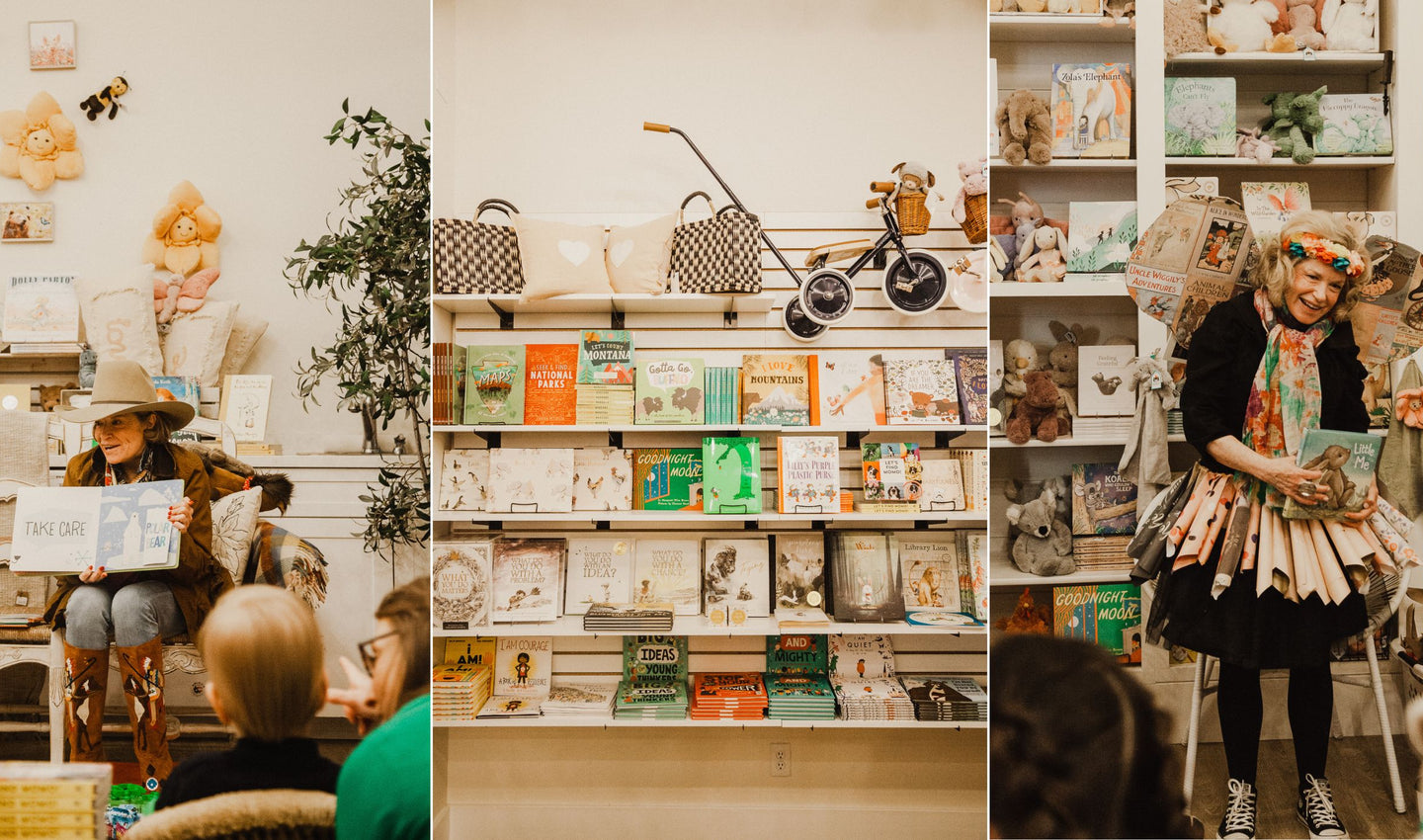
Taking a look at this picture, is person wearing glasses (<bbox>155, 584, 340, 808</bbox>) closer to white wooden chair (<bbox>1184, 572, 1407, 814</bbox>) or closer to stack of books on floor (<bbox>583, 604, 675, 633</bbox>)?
white wooden chair (<bbox>1184, 572, 1407, 814</bbox>)

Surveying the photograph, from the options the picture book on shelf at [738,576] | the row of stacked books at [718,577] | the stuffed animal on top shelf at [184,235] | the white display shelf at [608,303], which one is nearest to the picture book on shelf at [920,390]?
the row of stacked books at [718,577]

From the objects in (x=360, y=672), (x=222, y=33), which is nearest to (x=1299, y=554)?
(x=360, y=672)

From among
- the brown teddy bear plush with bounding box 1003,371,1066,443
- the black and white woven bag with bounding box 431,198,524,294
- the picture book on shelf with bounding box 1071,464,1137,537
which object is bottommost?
the picture book on shelf with bounding box 1071,464,1137,537

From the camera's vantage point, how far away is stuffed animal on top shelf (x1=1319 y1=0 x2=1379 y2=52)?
0.67 metres

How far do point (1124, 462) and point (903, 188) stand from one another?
1834 mm

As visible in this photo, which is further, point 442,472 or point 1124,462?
point 442,472

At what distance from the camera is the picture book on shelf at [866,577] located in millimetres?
2254

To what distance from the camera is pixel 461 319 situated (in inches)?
97.0

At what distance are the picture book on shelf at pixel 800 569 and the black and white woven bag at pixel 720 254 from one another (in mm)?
852

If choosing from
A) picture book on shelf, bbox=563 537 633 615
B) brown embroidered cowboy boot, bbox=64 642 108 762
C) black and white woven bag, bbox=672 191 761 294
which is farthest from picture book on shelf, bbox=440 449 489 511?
brown embroidered cowboy boot, bbox=64 642 108 762

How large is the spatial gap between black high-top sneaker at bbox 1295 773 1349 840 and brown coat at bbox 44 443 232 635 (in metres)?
1.10

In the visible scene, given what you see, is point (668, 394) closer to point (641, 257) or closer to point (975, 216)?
point (641, 257)

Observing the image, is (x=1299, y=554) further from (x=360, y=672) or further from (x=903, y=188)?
(x=903, y=188)

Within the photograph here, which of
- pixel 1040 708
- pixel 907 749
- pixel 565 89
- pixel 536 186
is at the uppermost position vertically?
pixel 565 89
